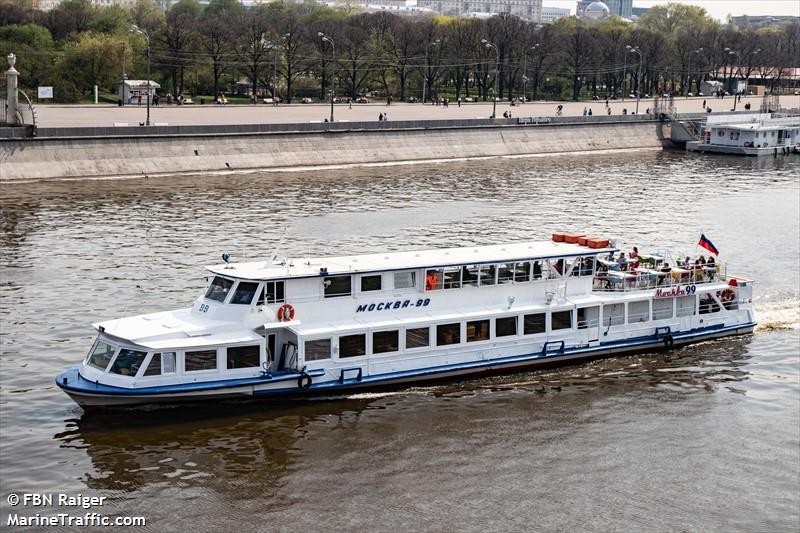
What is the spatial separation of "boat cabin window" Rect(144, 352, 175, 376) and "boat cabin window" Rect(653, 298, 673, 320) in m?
19.4

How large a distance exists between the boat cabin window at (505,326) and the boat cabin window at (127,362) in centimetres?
1241

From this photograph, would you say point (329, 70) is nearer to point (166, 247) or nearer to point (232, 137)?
point (232, 137)

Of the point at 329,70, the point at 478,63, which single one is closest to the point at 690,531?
the point at 329,70

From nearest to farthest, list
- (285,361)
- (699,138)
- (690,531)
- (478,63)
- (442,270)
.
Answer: (690,531), (285,361), (442,270), (699,138), (478,63)

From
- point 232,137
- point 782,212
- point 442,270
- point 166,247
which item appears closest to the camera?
point 442,270

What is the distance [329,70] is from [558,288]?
10757 centimetres

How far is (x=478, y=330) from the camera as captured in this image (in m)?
38.1

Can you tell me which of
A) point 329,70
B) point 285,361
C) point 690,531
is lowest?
point 690,531

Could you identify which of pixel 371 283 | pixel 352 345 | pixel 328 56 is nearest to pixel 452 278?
pixel 371 283

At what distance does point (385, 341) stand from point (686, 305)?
13962 millimetres

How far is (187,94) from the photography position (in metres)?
140

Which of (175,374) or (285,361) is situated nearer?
(175,374)

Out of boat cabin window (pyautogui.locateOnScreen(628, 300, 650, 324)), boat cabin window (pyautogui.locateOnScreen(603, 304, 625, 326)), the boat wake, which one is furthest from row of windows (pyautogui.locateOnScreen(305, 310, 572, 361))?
the boat wake

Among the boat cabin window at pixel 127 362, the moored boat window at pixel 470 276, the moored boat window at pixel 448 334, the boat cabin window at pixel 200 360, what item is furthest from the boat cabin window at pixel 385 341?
the boat cabin window at pixel 127 362
